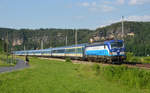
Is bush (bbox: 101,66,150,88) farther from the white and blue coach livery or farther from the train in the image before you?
the train

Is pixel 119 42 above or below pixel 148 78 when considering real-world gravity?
above

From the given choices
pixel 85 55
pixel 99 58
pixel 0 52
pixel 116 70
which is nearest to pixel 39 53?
pixel 0 52

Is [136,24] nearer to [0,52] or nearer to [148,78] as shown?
[0,52]

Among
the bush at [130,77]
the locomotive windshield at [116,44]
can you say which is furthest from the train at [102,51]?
the bush at [130,77]

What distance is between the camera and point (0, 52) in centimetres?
7419

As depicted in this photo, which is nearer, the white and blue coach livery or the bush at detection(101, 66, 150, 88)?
the bush at detection(101, 66, 150, 88)

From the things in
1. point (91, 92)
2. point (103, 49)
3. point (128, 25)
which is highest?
point (128, 25)

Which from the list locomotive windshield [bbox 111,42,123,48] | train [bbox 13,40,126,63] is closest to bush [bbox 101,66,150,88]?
train [bbox 13,40,126,63]

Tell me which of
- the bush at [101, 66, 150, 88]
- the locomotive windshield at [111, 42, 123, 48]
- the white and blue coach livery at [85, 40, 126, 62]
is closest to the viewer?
the bush at [101, 66, 150, 88]

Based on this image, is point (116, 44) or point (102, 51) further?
point (102, 51)

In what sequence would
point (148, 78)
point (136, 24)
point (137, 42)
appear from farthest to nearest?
1. point (136, 24)
2. point (137, 42)
3. point (148, 78)

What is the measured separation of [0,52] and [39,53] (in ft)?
54.1

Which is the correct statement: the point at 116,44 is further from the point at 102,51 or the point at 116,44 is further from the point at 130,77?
the point at 130,77

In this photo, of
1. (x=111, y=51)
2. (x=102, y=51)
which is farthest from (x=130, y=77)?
(x=102, y=51)
